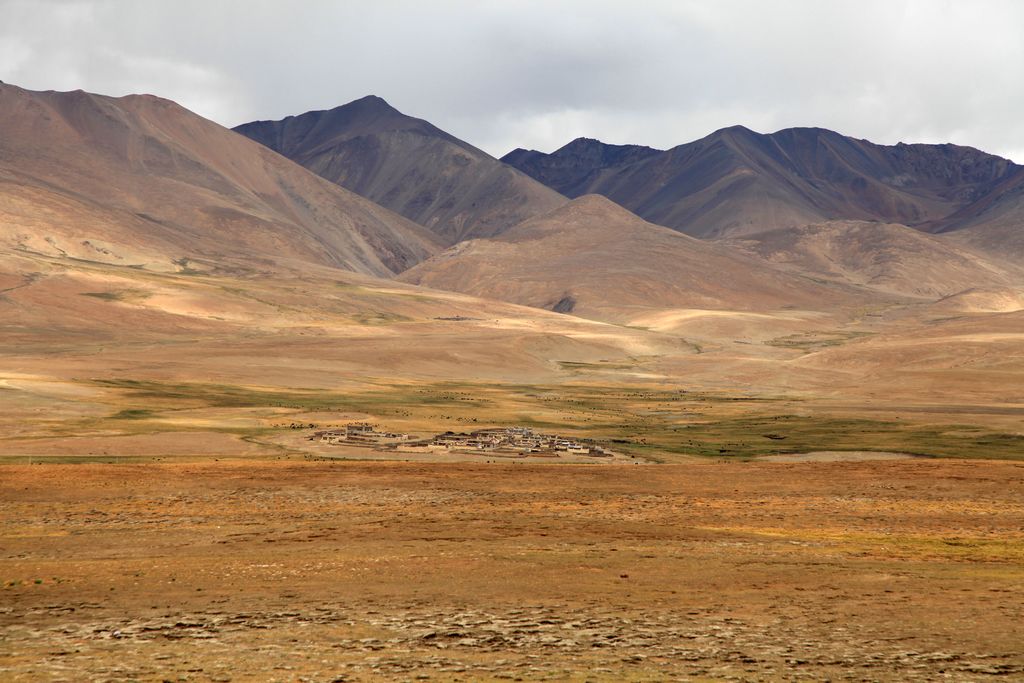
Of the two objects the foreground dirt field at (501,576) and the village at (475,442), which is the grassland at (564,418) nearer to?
the village at (475,442)

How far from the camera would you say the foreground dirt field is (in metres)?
20.0

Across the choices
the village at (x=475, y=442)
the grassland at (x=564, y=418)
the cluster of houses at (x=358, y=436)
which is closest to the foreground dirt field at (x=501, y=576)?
the village at (x=475, y=442)

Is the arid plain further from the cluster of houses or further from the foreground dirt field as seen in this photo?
the cluster of houses

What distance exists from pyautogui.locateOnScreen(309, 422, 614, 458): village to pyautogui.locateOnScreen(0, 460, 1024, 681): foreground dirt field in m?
15.1

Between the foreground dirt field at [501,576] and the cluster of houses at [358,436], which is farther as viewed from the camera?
the cluster of houses at [358,436]

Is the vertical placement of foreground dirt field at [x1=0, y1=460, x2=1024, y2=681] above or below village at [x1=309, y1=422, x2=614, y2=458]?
above

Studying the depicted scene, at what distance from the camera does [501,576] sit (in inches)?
1069

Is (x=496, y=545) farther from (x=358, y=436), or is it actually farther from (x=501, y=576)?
(x=358, y=436)

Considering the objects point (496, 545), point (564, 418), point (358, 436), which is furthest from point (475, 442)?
point (496, 545)

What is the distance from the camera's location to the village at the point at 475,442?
6084 centimetres

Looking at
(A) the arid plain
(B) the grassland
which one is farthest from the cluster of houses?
(B) the grassland

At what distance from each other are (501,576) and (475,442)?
119 ft

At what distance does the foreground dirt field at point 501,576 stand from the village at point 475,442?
15.1 m

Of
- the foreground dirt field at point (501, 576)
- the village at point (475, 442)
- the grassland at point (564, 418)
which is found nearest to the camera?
the foreground dirt field at point (501, 576)
